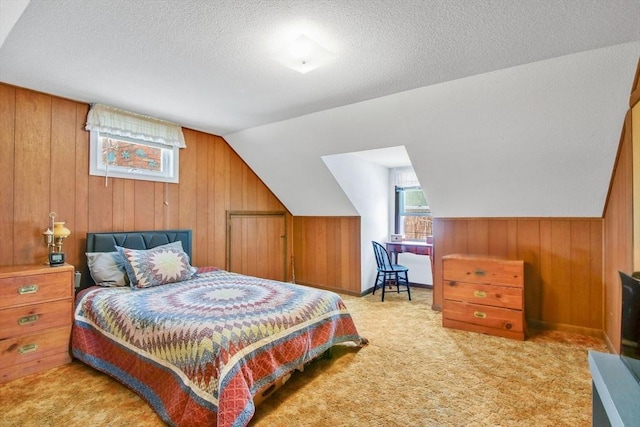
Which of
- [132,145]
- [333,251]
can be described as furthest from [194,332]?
[333,251]

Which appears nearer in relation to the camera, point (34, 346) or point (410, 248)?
point (34, 346)

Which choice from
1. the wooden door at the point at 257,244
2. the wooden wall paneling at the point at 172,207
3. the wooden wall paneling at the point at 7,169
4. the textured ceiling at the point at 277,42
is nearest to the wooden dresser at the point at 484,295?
the textured ceiling at the point at 277,42

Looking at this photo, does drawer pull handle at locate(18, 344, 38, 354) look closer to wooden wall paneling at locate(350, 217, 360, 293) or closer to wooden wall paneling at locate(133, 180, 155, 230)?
wooden wall paneling at locate(133, 180, 155, 230)

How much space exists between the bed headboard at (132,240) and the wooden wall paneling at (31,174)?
0.37m

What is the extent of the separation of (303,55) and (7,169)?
2609mm

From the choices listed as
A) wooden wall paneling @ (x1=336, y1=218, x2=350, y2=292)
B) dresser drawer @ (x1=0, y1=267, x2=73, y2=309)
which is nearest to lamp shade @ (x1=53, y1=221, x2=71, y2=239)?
dresser drawer @ (x1=0, y1=267, x2=73, y2=309)

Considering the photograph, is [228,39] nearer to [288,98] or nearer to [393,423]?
[288,98]

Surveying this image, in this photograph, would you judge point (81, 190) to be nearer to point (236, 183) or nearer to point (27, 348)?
point (27, 348)

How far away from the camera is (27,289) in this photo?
7.81ft

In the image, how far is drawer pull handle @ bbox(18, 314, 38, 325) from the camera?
2.34 m

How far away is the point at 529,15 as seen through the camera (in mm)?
1696

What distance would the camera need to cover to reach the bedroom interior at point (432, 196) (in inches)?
80.7

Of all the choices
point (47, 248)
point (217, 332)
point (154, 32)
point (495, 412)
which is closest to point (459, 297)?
point (495, 412)

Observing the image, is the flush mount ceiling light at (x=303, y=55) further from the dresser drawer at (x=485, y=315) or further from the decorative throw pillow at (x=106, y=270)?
the dresser drawer at (x=485, y=315)
